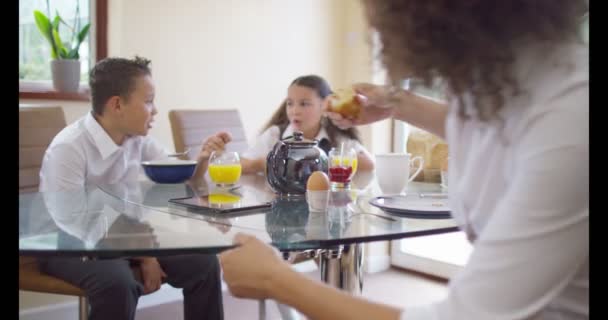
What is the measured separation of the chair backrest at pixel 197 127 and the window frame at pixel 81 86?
470 millimetres

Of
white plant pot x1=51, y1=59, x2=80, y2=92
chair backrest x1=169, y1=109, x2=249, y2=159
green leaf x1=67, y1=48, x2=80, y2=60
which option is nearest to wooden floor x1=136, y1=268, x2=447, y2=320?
chair backrest x1=169, y1=109, x2=249, y2=159

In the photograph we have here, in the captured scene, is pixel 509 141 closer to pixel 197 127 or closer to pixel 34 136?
pixel 34 136

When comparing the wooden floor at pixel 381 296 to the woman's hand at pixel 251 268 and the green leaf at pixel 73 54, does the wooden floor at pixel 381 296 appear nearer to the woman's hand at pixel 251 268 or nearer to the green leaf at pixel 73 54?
the green leaf at pixel 73 54

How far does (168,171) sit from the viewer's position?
205 cm

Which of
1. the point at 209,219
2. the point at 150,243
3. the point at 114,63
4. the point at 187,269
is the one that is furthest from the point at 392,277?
the point at 150,243

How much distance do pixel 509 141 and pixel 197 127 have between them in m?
2.09

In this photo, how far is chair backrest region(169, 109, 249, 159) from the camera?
2623 mm

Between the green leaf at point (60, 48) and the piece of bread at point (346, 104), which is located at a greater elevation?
the green leaf at point (60, 48)

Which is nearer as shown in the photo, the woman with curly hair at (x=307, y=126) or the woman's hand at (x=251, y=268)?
the woman's hand at (x=251, y=268)

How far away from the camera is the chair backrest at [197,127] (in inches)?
103

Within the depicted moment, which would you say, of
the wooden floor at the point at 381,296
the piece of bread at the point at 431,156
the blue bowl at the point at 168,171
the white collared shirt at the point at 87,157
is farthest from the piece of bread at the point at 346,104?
the wooden floor at the point at 381,296

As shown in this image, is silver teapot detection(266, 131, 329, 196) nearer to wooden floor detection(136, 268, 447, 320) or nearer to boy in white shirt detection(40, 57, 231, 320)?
boy in white shirt detection(40, 57, 231, 320)

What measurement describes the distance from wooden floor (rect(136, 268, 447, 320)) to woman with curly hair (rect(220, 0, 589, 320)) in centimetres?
203

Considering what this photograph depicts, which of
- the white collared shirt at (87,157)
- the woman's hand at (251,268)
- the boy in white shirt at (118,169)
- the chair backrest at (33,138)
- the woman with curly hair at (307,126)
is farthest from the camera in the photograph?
the woman with curly hair at (307,126)
